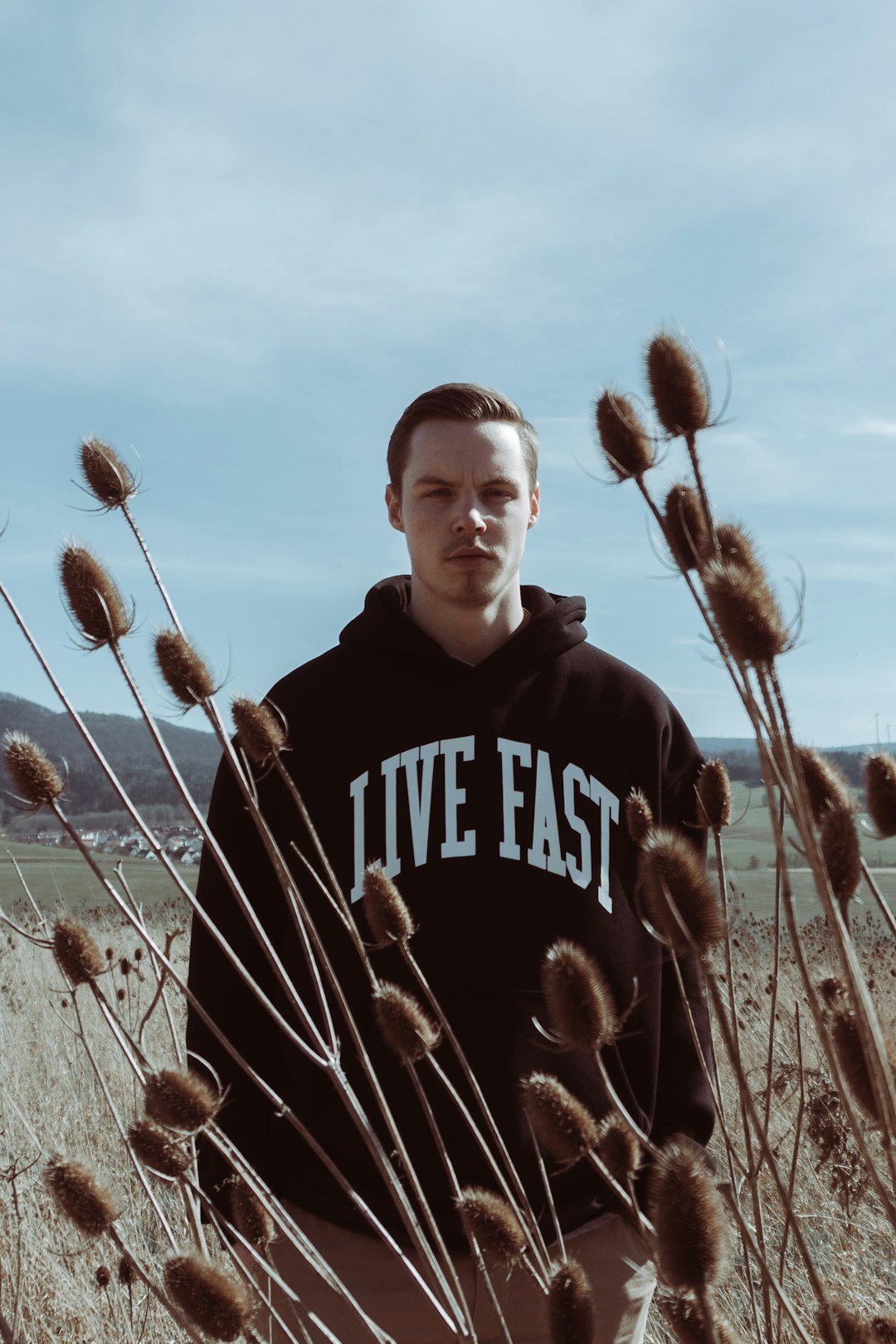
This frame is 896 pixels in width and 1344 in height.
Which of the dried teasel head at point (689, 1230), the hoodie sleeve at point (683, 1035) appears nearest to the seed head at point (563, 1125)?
the dried teasel head at point (689, 1230)

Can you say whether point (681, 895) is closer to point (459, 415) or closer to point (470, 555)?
point (470, 555)

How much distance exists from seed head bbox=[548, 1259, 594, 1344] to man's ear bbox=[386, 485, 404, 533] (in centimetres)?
213

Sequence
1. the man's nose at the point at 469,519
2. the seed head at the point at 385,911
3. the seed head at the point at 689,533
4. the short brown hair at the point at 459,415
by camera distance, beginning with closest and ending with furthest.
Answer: the seed head at the point at 689,533, the seed head at the point at 385,911, the man's nose at the point at 469,519, the short brown hair at the point at 459,415

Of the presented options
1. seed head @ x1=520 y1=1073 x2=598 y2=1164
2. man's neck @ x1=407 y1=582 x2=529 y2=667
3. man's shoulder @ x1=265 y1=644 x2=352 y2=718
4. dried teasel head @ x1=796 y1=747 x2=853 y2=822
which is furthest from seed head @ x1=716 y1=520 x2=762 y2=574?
man's shoulder @ x1=265 y1=644 x2=352 y2=718

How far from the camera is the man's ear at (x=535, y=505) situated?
123 inches

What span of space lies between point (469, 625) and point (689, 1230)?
6.34 feet

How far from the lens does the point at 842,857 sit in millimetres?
1228

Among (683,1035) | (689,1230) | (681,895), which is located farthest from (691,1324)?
(683,1035)

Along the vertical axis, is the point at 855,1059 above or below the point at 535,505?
below

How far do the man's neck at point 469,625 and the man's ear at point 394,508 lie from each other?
0.21 meters

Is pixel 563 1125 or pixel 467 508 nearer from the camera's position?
pixel 563 1125

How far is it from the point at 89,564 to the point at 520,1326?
6.02ft

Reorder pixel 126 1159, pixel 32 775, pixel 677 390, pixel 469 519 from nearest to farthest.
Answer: pixel 677 390 → pixel 32 775 → pixel 469 519 → pixel 126 1159

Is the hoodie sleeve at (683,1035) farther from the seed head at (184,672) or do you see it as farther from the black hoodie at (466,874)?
the seed head at (184,672)
